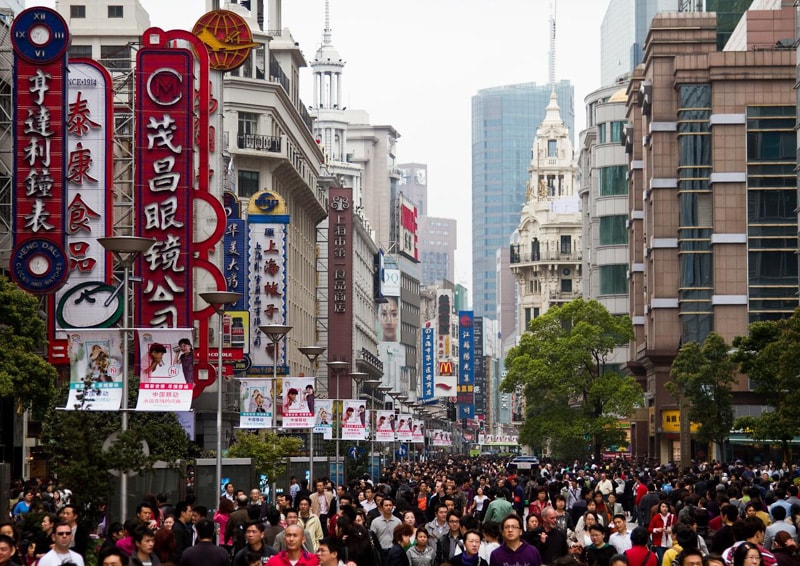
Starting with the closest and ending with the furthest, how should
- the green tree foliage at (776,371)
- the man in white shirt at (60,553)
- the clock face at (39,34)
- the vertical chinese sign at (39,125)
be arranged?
1. the man in white shirt at (60,553)
2. the vertical chinese sign at (39,125)
3. the clock face at (39,34)
4. the green tree foliage at (776,371)

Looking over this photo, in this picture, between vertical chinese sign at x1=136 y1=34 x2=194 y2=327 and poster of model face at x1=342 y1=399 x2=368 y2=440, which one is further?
poster of model face at x1=342 y1=399 x2=368 y2=440

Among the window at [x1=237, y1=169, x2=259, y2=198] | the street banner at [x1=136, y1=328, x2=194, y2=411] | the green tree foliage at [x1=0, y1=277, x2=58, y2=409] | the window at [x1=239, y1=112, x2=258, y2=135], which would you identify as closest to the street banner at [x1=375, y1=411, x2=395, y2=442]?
the green tree foliage at [x1=0, y1=277, x2=58, y2=409]

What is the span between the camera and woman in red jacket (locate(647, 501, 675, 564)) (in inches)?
938

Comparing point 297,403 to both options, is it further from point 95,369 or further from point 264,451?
point 95,369

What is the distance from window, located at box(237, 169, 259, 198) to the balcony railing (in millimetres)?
1544

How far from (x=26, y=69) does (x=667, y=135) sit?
159 feet

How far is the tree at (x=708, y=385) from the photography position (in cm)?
7294

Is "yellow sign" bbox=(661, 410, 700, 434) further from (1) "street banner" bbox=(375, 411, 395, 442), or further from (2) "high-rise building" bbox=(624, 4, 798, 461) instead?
(1) "street banner" bbox=(375, 411, 395, 442)

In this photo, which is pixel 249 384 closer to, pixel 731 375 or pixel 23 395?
pixel 23 395

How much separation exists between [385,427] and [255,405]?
21.3m

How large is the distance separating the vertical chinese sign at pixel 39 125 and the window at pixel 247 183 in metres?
46.7

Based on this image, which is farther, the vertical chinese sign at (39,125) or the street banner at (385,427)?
the street banner at (385,427)

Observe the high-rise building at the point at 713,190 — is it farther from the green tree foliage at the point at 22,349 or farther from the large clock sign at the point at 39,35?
the green tree foliage at the point at 22,349

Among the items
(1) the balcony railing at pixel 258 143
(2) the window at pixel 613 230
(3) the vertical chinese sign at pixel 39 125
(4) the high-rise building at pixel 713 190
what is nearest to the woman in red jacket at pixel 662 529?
(3) the vertical chinese sign at pixel 39 125
